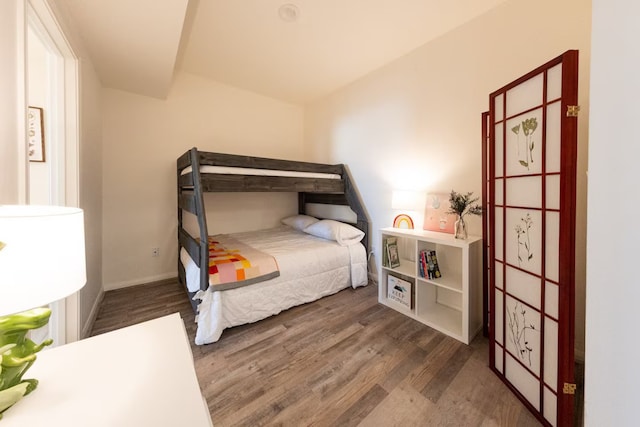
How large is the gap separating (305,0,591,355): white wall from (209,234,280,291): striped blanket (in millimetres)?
1411

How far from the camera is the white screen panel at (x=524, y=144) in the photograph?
1197 millimetres

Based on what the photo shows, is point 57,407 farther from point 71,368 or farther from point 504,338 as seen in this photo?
point 504,338

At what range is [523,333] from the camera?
4.25 feet

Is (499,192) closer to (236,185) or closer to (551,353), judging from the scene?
(551,353)

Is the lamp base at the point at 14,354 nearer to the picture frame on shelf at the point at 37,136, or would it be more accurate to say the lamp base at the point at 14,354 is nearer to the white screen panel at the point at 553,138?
the picture frame on shelf at the point at 37,136

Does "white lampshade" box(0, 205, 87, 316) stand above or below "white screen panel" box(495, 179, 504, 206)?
below

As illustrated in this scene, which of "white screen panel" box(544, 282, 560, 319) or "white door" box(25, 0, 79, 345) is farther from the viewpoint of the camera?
"white door" box(25, 0, 79, 345)

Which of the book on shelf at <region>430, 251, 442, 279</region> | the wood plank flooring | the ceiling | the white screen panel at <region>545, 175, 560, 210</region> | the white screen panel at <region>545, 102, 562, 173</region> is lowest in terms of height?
the wood plank flooring

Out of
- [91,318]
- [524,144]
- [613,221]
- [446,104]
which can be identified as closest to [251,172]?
[91,318]

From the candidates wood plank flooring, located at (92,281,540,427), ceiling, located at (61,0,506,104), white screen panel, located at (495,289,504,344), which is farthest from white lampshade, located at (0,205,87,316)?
white screen panel, located at (495,289,504,344)

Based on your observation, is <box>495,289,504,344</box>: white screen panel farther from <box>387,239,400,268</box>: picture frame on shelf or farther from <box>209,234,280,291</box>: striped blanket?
<box>209,234,280,291</box>: striped blanket

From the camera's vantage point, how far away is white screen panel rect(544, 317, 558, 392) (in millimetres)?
1112

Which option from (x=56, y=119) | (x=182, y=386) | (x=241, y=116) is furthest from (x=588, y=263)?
(x=241, y=116)

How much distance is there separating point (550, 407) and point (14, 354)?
6.51 feet
